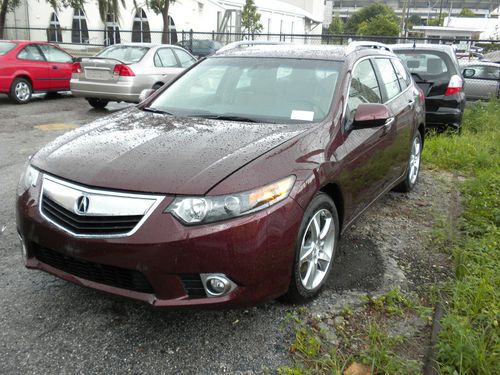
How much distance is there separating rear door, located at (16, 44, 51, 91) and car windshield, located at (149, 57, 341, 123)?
8171 mm

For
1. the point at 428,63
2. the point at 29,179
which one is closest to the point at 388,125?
the point at 29,179

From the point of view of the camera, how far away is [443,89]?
7625 mm

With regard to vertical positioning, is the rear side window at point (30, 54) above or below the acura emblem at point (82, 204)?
above

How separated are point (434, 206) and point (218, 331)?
3.24m

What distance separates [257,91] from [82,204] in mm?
1737

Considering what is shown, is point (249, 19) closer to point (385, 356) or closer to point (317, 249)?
point (317, 249)

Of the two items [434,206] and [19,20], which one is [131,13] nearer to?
[19,20]

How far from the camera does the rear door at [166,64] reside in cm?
1078

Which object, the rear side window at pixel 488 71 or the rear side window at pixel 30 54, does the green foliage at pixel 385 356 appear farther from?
the rear side window at pixel 488 71

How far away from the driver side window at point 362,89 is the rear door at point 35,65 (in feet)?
29.8

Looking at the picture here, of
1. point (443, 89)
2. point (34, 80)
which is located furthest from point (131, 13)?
point (443, 89)

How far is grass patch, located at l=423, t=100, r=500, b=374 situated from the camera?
2504 mm

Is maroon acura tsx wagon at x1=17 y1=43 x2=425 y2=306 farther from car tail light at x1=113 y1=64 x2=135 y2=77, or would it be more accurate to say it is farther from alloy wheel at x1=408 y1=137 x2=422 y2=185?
car tail light at x1=113 y1=64 x2=135 y2=77

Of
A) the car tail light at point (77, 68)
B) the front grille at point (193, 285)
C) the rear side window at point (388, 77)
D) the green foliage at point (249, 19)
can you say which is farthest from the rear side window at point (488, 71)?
the green foliage at point (249, 19)
